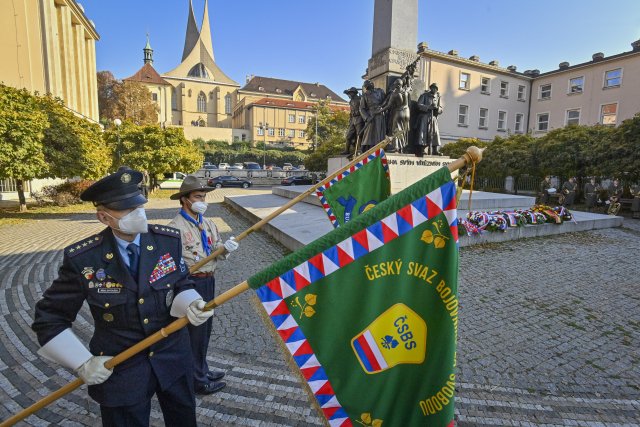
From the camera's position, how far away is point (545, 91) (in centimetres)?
3725

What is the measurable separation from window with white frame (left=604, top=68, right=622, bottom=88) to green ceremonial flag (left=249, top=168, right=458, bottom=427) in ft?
135

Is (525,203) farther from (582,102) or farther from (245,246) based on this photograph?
(582,102)

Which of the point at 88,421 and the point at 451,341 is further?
the point at 88,421

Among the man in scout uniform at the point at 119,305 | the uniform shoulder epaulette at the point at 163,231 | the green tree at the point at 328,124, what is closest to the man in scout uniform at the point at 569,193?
the uniform shoulder epaulette at the point at 163,231

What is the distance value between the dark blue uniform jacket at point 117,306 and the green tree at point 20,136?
1361 cm

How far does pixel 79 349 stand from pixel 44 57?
29.9 metres

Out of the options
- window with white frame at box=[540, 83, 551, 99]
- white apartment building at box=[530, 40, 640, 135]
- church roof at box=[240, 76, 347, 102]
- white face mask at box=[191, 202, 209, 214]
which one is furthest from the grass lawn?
church roof at box=[240, 76, 347, 102]

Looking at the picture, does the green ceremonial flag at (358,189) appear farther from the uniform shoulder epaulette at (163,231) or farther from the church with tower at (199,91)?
the church with tower at (199,91)

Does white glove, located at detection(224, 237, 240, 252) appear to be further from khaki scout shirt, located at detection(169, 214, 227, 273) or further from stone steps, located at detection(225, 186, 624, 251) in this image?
stone steps, located at detection(225, 186, 624, 251)

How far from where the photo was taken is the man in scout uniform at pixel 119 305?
186 cm

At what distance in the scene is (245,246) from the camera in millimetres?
8977

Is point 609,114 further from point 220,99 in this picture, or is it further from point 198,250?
point 220,99

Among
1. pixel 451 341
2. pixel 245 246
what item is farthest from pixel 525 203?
pixel 451 341

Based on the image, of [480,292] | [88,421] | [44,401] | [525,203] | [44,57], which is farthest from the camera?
[44,57]
